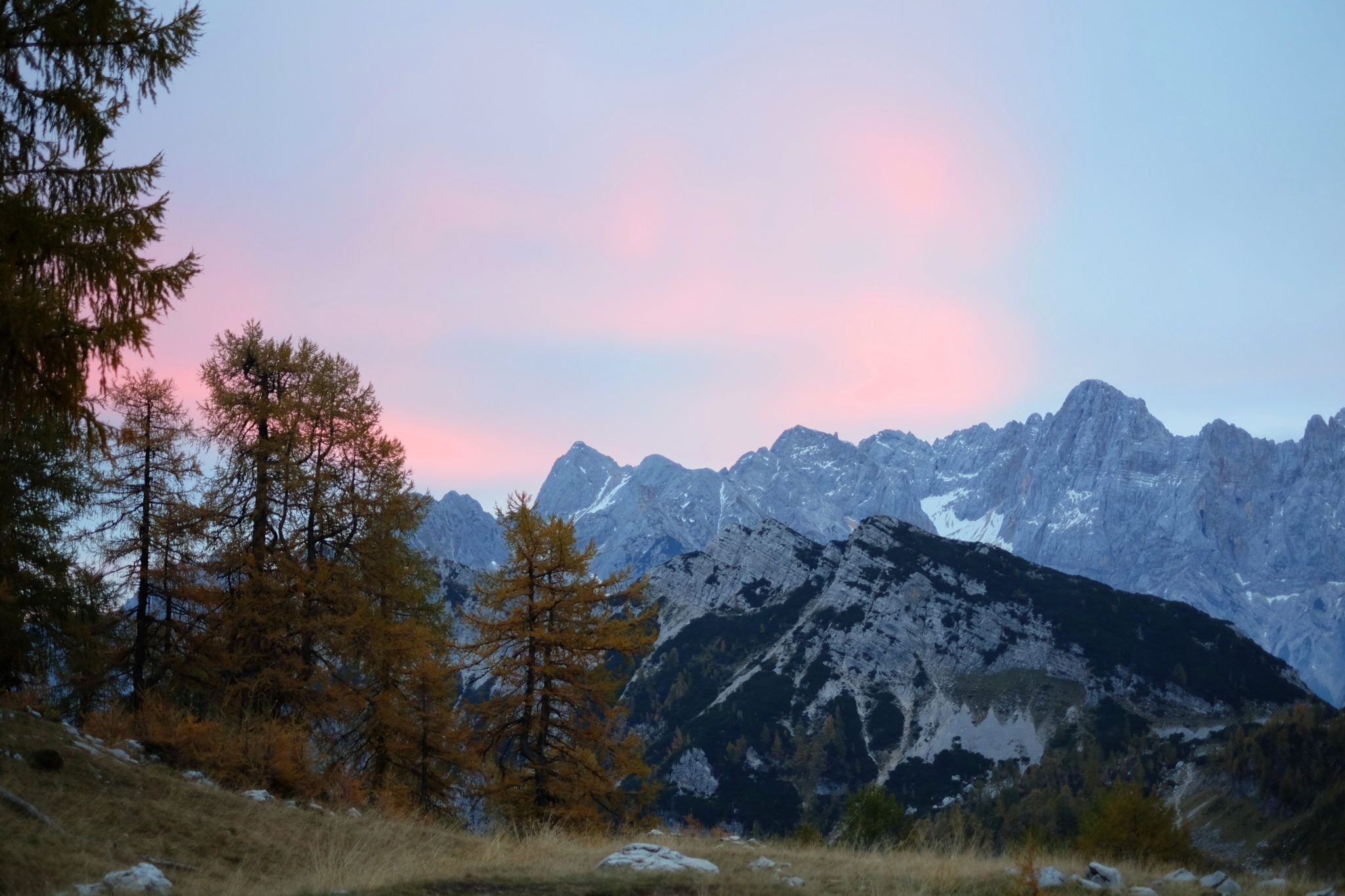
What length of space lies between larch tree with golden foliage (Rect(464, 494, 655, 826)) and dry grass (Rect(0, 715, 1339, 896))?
8.07 meters

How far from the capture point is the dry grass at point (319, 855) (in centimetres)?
919

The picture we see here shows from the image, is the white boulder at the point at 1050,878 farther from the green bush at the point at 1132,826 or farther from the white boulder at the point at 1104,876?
the green bush at the point at 1132,826

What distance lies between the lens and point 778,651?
650ft

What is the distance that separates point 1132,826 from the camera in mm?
44156

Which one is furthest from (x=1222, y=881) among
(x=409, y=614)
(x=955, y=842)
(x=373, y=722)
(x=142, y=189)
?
(x=409, y=614)

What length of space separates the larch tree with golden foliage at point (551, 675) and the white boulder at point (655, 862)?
1110cm

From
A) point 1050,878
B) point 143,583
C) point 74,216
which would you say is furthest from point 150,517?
point 1050,878

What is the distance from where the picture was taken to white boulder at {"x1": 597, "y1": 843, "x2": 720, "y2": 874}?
1057 cm

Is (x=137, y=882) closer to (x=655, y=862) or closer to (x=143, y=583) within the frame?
(x=655, y=862)

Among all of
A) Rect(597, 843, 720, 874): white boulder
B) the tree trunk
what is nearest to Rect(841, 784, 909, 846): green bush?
the tree trunk

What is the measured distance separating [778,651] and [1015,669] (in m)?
50.5

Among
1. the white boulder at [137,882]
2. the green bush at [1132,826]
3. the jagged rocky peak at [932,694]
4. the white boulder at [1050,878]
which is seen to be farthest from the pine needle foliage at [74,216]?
the jagged rocky peak at [932,694]

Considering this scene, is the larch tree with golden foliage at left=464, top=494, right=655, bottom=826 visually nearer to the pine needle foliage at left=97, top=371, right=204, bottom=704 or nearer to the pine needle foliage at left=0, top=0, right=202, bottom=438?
the pine needle foliage at left=97, top=371, right=204, bottom=704

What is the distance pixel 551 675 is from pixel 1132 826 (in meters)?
36.8
